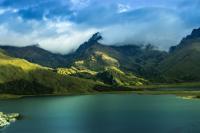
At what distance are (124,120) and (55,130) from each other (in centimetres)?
3638

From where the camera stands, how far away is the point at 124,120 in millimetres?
184625

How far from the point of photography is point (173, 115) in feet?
650

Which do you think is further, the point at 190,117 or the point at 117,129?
the point at 190,117

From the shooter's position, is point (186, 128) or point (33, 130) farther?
point (33, 130)

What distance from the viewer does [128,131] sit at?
150375 mm

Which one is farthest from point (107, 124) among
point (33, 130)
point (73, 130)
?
point (33, 130)

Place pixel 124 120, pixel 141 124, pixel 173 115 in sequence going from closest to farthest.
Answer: pixel 141 124 → pixel 124 120 → pixel 173 115

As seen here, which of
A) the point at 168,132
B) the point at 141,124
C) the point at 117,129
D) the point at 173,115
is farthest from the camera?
the point at 173,115

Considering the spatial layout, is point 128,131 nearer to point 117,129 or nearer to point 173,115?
point 117,129

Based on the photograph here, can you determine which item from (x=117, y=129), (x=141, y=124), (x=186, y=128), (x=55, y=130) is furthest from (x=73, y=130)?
(x=186, y=128)

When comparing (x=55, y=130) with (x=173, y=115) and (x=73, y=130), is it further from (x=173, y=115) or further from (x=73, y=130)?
(x=173, y=115)

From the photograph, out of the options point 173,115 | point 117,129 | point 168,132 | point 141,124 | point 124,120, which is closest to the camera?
point 168,132

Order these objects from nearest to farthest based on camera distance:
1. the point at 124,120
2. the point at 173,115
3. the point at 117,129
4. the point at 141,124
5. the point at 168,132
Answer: the point at 168,132 → the point at 117,129 → the point at 141,124 → the point at 124,120 → the point at 173,115

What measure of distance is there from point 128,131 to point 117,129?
319 inches
